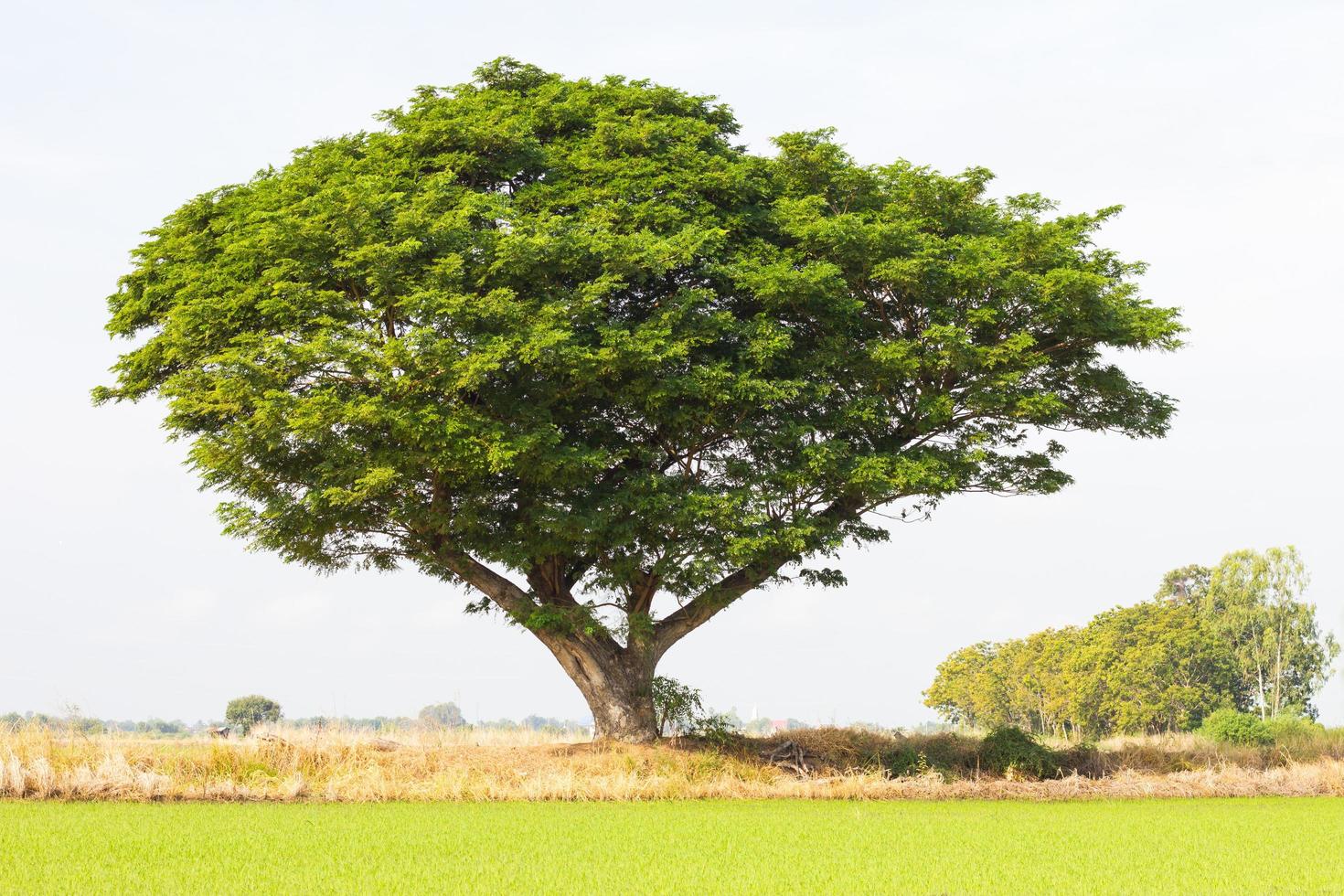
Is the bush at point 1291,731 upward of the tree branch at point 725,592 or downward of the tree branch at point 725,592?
downward

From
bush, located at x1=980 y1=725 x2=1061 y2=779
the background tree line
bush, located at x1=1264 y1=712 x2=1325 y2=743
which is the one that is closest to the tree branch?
bush, located at x1=980 y1=725 x2=1061 y2=779

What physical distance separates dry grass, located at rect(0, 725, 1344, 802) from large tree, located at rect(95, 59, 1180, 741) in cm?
249

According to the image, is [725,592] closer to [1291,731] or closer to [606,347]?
[606,347]

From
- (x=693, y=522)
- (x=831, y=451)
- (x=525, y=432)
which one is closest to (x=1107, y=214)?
(x=831, y=451)

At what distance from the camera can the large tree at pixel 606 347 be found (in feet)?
61.9

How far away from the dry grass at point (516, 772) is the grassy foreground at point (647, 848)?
1.13 metres

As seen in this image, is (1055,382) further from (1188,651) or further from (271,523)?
(1188,651)

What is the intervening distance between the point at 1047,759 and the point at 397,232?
15.2 metres

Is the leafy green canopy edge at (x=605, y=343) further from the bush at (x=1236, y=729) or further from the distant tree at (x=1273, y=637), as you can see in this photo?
the distant tree at (x=1273, y=637)

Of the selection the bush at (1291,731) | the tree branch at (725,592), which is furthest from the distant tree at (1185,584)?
the tree branch at (725,592)

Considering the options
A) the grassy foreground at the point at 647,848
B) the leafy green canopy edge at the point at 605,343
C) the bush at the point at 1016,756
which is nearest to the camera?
the grassy foreground at the point at 647,848

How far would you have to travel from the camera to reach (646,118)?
22.2m

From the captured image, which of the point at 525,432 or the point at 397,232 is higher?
the point at 397,232

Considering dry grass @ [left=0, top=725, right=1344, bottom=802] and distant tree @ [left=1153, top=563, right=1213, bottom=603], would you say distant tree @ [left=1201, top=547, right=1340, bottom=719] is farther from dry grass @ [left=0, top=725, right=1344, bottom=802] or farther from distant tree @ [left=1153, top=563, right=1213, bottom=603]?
dry grass @ [left=0, top=725, right=1344, bottom=802]
